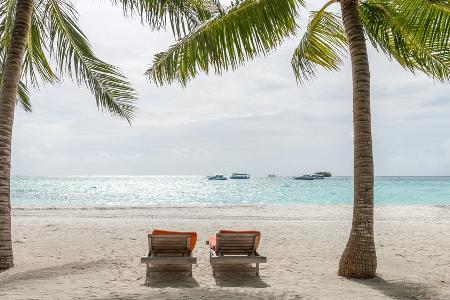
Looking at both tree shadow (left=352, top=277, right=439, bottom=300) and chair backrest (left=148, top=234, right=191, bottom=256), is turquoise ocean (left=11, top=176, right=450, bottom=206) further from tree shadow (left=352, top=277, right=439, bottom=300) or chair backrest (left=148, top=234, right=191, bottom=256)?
tree shadow (left=352, top=277, right=439, bottom=300)

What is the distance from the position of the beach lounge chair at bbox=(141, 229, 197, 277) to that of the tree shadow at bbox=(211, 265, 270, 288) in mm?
598

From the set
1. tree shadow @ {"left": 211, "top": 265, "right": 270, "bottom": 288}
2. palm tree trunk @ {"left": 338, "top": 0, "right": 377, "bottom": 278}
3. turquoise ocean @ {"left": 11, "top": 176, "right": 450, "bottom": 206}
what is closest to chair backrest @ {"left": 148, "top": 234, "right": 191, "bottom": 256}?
tree shadow @ {"left": 211, "top": 265, "right": 270, "bottom": 288}

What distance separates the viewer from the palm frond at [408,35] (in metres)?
7.45

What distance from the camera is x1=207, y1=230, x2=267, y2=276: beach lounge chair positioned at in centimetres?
809

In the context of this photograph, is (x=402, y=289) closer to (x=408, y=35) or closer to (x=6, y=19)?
(x=408, y=35)

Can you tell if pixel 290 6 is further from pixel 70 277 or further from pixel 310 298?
pixel 70 277

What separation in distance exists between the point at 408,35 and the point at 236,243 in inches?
195

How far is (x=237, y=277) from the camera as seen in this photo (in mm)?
8234

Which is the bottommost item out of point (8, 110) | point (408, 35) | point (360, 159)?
point (360, 159)

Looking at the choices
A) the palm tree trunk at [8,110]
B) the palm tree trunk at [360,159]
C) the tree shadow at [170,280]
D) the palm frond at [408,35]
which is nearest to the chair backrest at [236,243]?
the tree shadow at [170,280]

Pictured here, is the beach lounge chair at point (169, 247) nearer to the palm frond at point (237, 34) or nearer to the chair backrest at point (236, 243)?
the chair backrest at point (236, 243)

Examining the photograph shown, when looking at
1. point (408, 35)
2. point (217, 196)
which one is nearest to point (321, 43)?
point (408, 35)

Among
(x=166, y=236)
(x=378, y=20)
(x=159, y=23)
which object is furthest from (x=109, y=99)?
(x=378, y=20)

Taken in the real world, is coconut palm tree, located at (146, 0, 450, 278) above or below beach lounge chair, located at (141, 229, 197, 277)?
above
